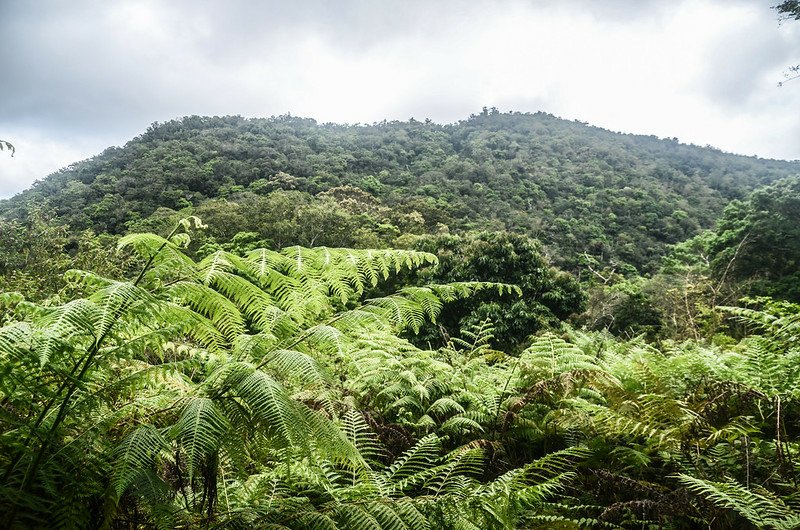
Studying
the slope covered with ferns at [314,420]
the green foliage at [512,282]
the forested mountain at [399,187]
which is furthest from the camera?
the forested mountain at [399,187]

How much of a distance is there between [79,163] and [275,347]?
79779mm

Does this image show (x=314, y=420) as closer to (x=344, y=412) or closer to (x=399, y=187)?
(x=344, y=412)

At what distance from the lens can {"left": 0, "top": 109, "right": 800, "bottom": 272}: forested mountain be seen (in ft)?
104

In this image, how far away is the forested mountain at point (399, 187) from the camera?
1251 inches

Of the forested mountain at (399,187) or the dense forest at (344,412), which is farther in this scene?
the forested mountain at (399,187)

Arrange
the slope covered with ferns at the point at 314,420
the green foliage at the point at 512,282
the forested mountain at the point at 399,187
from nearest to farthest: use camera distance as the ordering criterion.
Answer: the slope covered with ferns at the point at 314,420 < the green foliage at the point at 512,282 < the forested mountain at the point at 399,187

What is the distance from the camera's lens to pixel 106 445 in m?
1.49

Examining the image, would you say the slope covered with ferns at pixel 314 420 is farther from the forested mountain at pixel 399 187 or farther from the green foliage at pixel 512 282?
the forested mountain at pixel 399 187

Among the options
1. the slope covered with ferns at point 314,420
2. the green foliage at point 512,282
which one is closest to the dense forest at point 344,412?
the slope covered with ferns at point 314,420

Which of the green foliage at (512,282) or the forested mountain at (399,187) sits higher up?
the forested mountain at (399,187)

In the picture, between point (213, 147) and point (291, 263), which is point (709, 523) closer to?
point (291, 263)

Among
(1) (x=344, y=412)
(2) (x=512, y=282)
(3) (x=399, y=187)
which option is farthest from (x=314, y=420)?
(3) (x=399, y=187)

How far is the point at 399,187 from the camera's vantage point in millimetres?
49844

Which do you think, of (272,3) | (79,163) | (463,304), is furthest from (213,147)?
(463,304)
